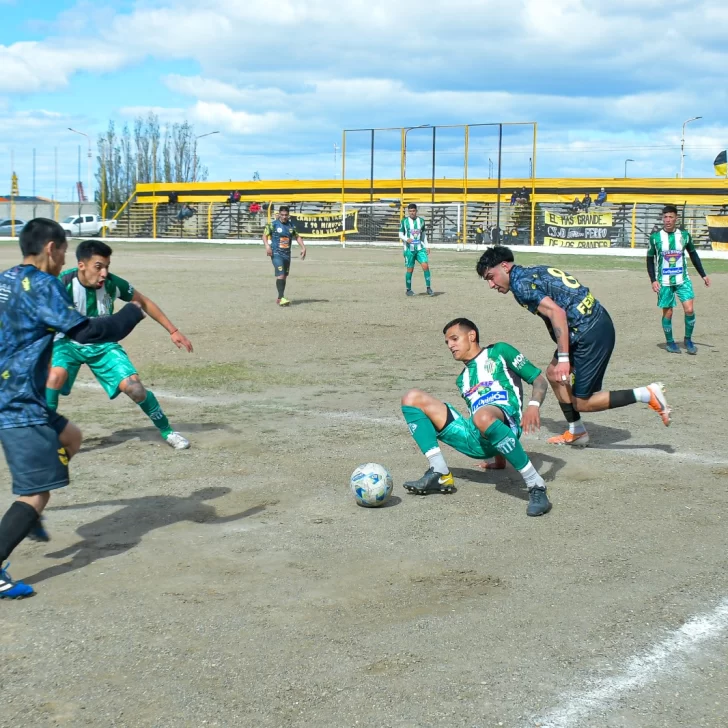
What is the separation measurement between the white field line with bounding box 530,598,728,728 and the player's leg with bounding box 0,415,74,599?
2.79 metres

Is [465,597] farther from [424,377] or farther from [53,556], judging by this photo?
[424,377]

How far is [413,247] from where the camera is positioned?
21375mm

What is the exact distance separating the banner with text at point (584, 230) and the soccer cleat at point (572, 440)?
3424 cm

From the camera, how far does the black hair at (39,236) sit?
4.97 meters

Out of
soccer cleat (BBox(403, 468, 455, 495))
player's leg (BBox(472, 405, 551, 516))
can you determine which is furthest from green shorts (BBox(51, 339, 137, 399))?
player's leg (BBox(472, 405, 551, 516))

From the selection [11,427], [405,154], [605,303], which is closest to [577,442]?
[11,427]

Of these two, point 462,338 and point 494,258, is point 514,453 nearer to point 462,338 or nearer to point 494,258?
point 462,338

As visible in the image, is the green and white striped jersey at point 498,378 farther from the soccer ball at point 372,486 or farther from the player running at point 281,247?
the player running at point 281,247

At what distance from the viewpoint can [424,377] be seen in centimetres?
1167

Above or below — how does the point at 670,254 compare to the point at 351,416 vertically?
above

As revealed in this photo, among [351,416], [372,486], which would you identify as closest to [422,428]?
[372,486]

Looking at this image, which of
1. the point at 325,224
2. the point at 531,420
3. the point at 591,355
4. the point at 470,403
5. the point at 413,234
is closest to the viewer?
the point at 531,420

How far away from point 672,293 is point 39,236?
10.9 meters

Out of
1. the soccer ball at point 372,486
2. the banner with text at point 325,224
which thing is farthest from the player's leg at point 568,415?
the banner with text at point 325,224
